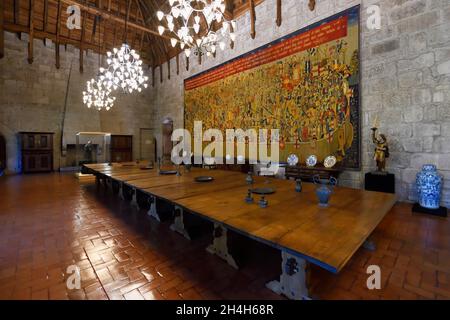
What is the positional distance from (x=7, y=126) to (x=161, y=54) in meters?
6.64

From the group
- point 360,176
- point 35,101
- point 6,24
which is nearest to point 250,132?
point 360,176

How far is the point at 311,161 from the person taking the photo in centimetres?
468

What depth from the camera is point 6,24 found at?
742cm

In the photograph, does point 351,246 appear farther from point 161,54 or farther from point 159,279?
point 161,54

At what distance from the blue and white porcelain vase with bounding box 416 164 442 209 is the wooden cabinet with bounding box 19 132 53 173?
35.9ft

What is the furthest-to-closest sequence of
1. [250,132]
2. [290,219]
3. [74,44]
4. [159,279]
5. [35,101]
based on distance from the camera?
[74,44]
[35,101]
[250,132]
[159,279]
[290,219]

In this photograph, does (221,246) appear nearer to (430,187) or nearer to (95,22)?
(430,187)

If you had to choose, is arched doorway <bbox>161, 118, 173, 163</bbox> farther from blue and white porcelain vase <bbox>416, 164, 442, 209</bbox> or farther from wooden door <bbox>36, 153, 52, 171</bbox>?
blue and white porcelain vase <bbox>416, 164, 442, 209</bbox>

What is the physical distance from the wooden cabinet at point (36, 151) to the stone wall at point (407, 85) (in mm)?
10022

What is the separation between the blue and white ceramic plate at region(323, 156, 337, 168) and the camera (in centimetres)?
436

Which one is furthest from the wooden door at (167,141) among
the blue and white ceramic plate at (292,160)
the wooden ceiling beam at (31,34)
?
the blue and white ceramic plate at (292,160)

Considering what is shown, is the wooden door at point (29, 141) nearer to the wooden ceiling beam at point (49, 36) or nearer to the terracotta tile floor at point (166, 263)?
the wooden ceiling beam at point (49, 36)

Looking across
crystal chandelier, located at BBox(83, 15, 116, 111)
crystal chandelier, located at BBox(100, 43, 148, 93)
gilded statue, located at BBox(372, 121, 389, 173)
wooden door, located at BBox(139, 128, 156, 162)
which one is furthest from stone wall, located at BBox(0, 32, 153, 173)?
gilded statue, located at BBox(372, 121, 389, 173)

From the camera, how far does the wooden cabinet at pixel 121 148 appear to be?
382 inches
